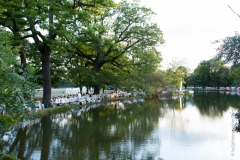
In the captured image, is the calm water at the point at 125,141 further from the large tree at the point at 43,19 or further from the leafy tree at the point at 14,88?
the large tree at the point at 43,19

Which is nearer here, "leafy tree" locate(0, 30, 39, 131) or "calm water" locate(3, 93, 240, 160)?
"leafy tree" locate(0, 30, 39, 131)

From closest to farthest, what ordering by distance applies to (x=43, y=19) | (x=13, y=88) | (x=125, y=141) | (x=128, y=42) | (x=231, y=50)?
(x=13, y=88)
(x=231, y=50)
(x=125, y=141)
(x=43, y=19)
(x=128, y=42)

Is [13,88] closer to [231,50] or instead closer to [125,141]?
[231,50]

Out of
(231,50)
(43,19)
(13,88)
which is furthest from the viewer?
(43,19)

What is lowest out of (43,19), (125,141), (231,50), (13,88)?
(125,141)

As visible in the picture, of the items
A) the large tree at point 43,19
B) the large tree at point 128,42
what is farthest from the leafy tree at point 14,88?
the large tree at point 128,42

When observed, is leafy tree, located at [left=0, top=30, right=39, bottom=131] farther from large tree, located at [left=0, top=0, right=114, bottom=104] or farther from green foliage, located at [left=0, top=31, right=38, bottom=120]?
large tree, located at [left=0, top=0, right=114, bottom=104]

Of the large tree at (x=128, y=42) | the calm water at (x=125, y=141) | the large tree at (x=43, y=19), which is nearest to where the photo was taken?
the calm water at (x=125, y=141)

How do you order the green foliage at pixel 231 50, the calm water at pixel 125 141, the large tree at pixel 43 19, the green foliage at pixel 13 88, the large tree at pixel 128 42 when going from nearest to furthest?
the green foliage at pixel 13 88 → the green foliage at pixel 231 50 → the calm water at pixel 125 141 → the large tree at pixel 43 19 → the large tree at pixel 128 42

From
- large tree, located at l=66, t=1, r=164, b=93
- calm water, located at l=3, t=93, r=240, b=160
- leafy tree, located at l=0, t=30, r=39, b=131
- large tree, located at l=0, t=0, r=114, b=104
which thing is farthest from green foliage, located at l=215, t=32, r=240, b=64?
large tree, located at l=66, t=1, r=164, b=93

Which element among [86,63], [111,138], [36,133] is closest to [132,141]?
[111,138]

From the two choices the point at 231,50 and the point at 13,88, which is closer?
the point at 13,88

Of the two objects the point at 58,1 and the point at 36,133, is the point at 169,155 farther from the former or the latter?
the point at 58,1

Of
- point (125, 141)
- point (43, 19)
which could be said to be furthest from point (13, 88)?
point (43, 19)
